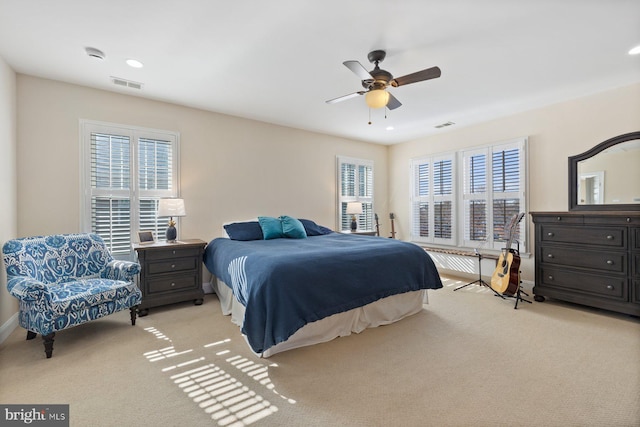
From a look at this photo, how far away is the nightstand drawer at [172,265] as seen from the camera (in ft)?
11.0

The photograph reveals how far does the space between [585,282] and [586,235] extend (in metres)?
0.55

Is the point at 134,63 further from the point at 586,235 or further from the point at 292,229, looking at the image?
the point at 586,235

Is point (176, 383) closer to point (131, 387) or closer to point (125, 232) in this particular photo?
point (131, 387)

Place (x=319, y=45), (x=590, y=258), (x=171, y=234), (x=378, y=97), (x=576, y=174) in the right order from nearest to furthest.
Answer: (x=319, y=45), (x=378, y=97), (x=590, y=258), (x=171, y=234), (x=576, y=174)

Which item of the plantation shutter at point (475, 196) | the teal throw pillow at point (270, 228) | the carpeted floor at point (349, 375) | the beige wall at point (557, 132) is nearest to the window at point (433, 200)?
the plantation shutter at point (475, 196)

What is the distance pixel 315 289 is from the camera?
2.48m

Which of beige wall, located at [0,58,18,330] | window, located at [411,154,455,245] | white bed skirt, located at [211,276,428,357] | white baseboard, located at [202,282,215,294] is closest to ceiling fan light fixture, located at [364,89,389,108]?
white bed skirt, located at [211,276,428,357]

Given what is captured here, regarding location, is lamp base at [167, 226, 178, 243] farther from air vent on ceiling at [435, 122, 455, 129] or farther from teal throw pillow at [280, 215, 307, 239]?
air vent on ceiling at [435, 122, 455, 129]

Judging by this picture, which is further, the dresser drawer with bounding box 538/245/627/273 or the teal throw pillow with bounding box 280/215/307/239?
the teal throw pillow with bounding box 280/215/307/239

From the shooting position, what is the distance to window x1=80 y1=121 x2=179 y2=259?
3.48 meters

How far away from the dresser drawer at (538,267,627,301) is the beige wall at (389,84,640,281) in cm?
67

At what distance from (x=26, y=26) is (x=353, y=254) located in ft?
11.0

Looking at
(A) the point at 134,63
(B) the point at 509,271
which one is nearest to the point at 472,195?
(B) the point at 509,271

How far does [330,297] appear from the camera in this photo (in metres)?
2.55
